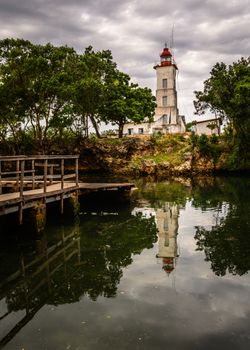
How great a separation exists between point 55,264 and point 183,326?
225 inches

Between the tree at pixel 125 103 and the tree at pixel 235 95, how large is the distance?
12892mm

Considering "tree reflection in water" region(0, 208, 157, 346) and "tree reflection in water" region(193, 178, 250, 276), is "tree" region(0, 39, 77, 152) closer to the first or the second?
"tree reflection in water" region(193, 178, 250, 276)

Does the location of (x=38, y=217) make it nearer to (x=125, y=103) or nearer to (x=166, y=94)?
(x=125, y=103)

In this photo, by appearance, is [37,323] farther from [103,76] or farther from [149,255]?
[103,76]

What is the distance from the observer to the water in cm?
732

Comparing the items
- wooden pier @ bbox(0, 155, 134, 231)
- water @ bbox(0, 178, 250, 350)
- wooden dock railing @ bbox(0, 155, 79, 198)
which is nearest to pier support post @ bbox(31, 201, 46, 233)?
wooden pier @ bbox(0, 155, 134, 231)

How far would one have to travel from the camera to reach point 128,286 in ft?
33.1

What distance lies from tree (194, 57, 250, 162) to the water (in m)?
27.7

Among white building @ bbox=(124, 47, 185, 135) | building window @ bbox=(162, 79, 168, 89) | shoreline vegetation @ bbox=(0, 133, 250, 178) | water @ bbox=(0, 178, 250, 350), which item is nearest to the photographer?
water @ bbox=(0, 178, 250, 350)

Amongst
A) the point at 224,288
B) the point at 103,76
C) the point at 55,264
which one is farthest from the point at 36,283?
the point at 103,76

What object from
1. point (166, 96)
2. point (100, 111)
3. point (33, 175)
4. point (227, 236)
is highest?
point (166, 96)

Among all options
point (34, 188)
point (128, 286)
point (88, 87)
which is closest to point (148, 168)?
point (88, 87)

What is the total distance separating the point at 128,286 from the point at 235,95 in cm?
3764

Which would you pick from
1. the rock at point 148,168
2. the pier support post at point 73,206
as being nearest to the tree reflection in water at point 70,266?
the pier support post at point 73,206
